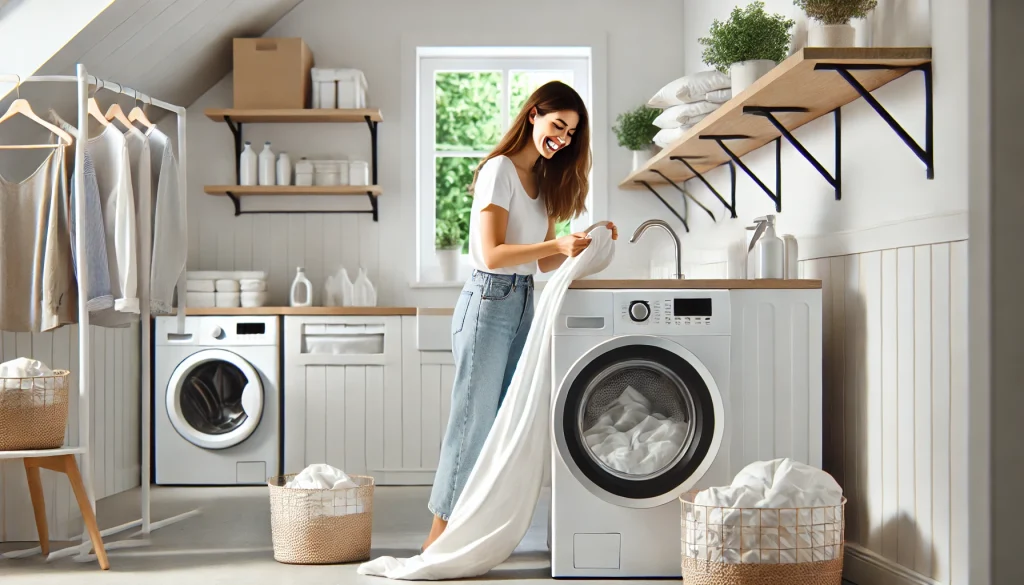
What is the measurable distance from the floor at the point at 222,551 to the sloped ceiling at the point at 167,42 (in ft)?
5.22

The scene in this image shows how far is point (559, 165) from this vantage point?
267 centimetres

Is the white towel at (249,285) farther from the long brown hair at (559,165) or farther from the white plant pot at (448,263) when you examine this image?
the long brown hair at (559,165)

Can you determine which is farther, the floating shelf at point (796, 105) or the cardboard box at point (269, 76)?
the cardboard box at point (269, 76)

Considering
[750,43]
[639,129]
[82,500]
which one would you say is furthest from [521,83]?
[82,500]

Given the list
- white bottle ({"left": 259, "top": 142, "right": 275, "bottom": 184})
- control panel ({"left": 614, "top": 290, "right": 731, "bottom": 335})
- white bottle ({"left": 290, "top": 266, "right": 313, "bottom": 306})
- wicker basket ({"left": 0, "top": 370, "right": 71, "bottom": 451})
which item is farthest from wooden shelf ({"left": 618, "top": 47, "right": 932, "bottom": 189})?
wicker basket ({"left": 0, "top": 370, "right": 71, "bottom": 451})

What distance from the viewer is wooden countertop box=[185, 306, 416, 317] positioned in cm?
418

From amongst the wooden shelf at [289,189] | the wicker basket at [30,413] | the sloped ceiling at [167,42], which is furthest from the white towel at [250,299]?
the wicker basket at [30,413]

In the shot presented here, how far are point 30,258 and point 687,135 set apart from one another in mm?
2148

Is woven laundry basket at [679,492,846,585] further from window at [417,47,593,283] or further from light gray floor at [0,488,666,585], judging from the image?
window at [417,47,593,283]

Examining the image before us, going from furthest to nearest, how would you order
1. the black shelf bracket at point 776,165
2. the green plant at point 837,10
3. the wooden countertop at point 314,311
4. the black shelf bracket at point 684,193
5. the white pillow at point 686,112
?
the wooden countertop at point 314,311 → the black shelf bracket at point 684,193 → the white pillow at point 686,112 → the black shelf bracket at point 776,165 → the green plant at point 837,10

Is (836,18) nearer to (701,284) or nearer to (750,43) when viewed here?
(750,43)

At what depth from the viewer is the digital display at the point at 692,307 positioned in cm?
257

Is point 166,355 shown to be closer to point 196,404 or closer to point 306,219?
point 196,404

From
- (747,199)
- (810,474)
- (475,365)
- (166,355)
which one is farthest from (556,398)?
(166,355)
